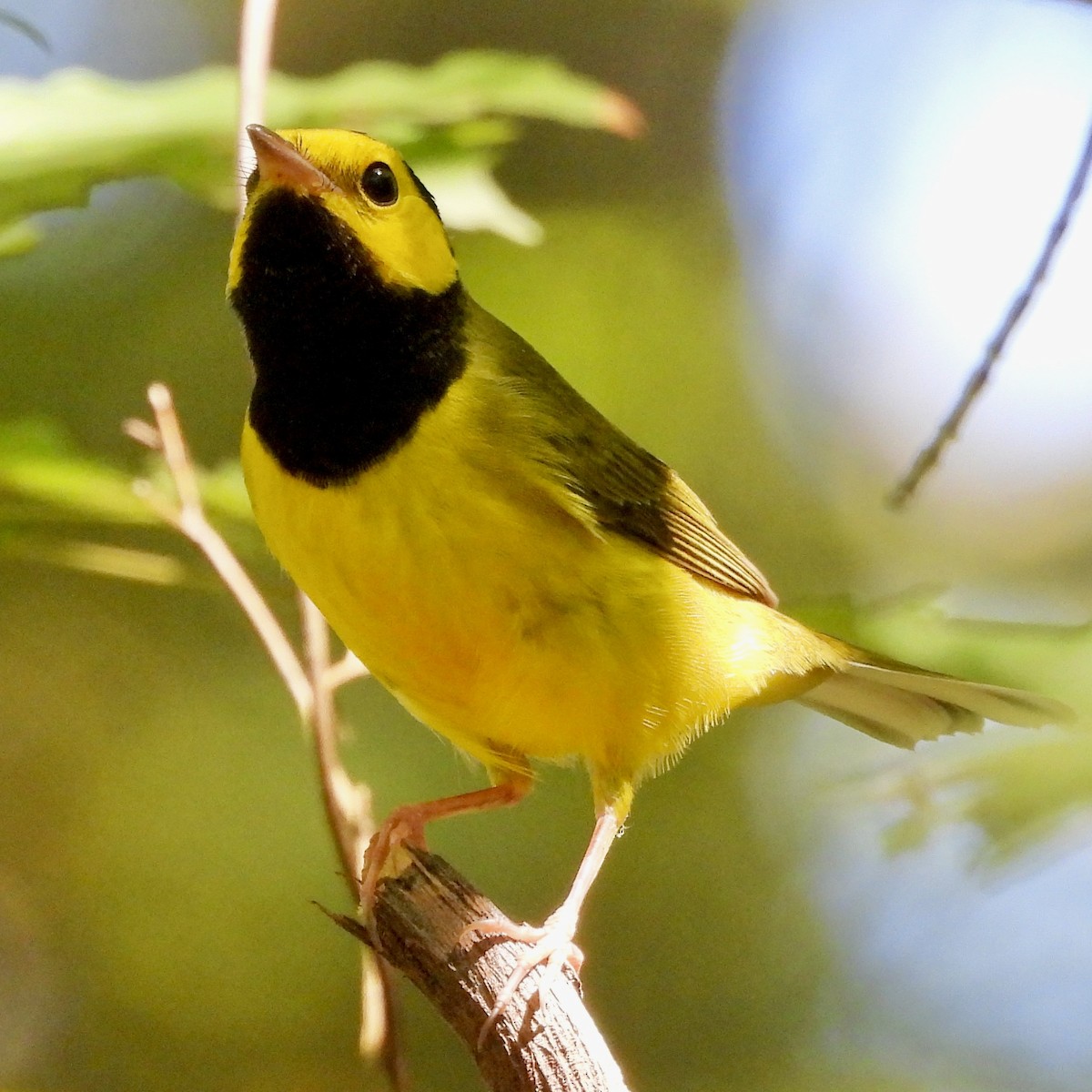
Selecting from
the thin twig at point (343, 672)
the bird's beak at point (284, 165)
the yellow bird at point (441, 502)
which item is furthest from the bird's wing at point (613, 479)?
the thin twig at point (343, 672)

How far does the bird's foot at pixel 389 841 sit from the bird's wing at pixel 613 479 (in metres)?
0.36

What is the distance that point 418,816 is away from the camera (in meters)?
→ 1.08

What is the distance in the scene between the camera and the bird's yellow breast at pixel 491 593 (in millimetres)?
849

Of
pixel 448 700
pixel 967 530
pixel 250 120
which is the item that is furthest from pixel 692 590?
pixel 250 120

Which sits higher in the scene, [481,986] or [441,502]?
[441,502]

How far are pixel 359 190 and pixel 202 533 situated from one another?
0.54 meters

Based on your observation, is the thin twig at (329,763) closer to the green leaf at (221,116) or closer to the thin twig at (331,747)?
the thin twig at (331,747)

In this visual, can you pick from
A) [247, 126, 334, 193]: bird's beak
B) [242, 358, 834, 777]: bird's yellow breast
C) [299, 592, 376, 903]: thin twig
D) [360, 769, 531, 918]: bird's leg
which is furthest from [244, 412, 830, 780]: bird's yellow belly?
[299, 592, 376, 903]: thin twig

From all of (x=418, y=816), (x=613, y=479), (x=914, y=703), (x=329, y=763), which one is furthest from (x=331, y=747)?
(x=914, y=703)

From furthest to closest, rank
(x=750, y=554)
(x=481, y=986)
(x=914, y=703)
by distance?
Answer: (x=750, y=554) < (x=914, y=703) < (x=481, y=986)

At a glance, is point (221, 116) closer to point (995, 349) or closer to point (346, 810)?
point (346, 810)

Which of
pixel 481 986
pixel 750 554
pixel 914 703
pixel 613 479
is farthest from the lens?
pixel 750 554

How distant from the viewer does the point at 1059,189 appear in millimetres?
1416

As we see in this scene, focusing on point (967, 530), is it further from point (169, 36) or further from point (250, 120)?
point (169, 36)
